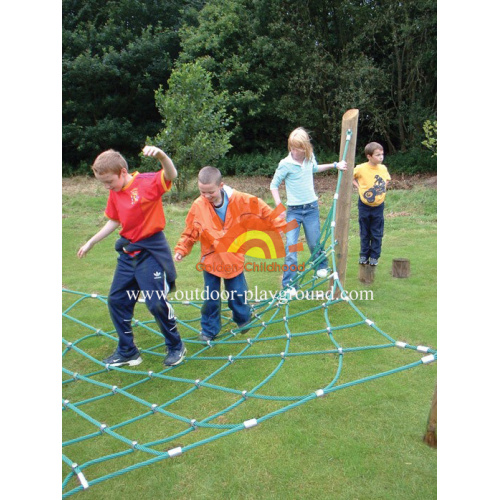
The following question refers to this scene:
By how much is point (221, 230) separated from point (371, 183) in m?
1.56

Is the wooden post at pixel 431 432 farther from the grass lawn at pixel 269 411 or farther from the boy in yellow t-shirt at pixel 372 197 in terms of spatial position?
the boy in yellow t-shirt at pixel 372 197

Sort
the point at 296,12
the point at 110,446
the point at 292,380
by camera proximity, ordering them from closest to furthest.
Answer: the point at 110,446
the point at 292,380
the point at 296,12

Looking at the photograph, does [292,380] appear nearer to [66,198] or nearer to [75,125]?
[66,198]

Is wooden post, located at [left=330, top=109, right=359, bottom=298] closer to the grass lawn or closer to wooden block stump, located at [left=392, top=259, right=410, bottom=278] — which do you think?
the grass lawn

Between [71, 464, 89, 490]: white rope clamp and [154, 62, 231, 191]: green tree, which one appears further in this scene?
[154, 62, 231, 191]: green tree

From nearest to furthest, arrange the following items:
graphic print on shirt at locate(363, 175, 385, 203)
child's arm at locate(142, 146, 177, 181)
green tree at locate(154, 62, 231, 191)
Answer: child's arm at locate(142, 146, 177, 181)
graphic print on shirt at locate(363, 175, 385, 203)
green tree at locate(154, 62, 231, 191)

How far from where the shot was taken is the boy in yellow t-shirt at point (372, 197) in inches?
155

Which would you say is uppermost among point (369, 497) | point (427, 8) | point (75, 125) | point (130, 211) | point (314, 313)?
point (427, 8)

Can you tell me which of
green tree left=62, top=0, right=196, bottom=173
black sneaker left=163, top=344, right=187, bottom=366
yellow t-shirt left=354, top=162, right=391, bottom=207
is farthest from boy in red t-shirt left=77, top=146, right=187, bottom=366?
green tree left=62, top=0, right=196, bottom=173

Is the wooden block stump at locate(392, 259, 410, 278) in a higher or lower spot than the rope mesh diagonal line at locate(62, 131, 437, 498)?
higher

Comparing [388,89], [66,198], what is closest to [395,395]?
[66,198]

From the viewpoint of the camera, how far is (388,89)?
11820 mm

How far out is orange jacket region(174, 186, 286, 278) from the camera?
2.93 m

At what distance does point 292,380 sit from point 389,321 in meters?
1.05
